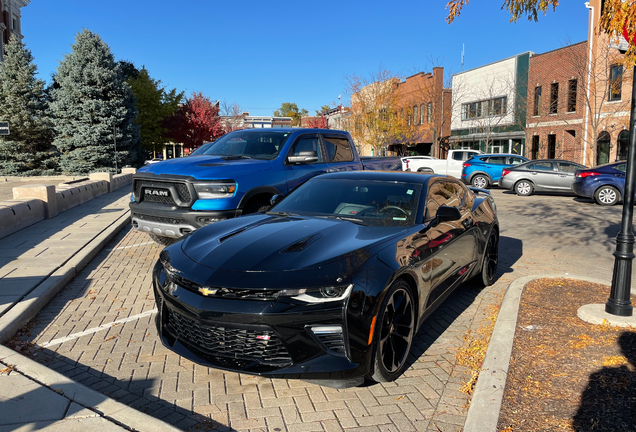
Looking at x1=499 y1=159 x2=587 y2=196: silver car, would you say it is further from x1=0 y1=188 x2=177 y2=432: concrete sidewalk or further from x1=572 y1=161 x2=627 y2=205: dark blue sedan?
x1=0 y1=188 x2=177 y2=432: concrete sidewalk

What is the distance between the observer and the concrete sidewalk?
287 centimetres

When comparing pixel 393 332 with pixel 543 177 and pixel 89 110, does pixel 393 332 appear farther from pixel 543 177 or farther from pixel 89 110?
pixel 89 110

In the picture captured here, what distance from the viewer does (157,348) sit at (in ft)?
13.9

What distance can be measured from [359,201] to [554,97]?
3059 cm

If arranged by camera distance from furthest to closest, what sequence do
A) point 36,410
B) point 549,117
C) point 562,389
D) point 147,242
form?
point 549,117, point 147,242, point 562,389, point 36,410

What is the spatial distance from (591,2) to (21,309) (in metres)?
32.1

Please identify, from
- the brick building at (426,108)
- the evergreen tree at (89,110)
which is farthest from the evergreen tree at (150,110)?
the brick building at (426,108)

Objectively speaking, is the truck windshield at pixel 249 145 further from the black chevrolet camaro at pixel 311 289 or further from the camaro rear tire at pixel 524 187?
the camaro rear tire at pixel 524 187

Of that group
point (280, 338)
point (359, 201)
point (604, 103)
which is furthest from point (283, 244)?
point (604, 103)

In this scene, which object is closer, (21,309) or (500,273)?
(21,309)

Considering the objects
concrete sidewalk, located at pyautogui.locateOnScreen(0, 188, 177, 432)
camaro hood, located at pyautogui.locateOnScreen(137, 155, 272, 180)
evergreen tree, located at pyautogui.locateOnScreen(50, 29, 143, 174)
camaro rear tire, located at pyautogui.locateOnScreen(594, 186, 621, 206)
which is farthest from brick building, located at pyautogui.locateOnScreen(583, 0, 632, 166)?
evergreen tree, located at pyautogui.locateOnScreen(50, 29, 143, 174)

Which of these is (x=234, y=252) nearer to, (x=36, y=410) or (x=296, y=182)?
(x=36, y=410)

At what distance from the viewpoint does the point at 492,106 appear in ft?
119

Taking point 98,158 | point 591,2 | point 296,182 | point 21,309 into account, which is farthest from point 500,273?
point 591,2
